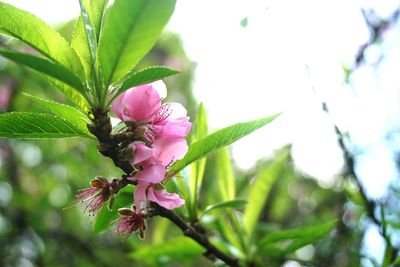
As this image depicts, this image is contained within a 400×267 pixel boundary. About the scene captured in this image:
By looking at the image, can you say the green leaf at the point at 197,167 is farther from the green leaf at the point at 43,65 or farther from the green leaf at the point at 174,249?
the green leaf at the point at 43,65

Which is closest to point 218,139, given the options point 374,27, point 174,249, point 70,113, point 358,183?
point 70,113

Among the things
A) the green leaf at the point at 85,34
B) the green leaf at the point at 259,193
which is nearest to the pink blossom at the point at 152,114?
the green leaf at the point at 85,34

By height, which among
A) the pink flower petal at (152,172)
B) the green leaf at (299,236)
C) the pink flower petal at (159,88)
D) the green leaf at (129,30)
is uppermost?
the green leaf at (129,30)

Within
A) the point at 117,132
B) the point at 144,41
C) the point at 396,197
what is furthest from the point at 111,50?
the point at 396,197

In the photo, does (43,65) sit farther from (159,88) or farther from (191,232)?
(191,232)

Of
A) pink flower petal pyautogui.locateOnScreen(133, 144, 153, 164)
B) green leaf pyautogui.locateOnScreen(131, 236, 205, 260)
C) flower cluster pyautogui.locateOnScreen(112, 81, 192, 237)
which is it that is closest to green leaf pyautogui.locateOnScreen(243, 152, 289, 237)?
green leaf pyautogui.locateOnScreen(131, 236, 205, 260)

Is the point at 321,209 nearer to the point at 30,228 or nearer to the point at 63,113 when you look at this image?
the point at 30,228

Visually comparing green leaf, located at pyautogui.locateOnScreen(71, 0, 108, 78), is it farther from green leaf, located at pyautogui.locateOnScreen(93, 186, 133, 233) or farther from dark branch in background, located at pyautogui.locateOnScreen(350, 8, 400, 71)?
dark branch in background, located at pyautogui.locateOnScreen(350, 8, 400, 71)
